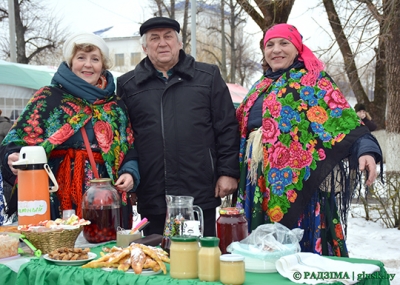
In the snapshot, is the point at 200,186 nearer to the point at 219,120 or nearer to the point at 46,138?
the point at 219,120

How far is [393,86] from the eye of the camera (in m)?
7.55

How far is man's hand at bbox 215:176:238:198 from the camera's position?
304 centimetres

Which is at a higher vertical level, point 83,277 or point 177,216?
point 177,216

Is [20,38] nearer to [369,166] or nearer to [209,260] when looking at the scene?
[369,166]

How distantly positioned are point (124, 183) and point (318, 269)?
4.12 ft

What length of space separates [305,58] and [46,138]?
1590 mm

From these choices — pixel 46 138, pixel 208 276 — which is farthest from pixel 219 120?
pixel 208 276

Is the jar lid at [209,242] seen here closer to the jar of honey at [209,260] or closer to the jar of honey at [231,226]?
the jar of honey at [209,260]

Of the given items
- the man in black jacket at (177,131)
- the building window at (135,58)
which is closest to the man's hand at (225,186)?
the man in black jacket at (177,131)

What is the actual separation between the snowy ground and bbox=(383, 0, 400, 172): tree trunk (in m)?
1.31

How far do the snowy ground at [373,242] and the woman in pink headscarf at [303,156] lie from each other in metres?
2.05

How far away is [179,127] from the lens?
120 inches

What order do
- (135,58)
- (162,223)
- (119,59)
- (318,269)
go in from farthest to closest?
(119,59) < (135,58) < (162,223) < (318,269)

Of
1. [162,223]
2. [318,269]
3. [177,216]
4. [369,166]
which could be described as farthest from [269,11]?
[318,269]
